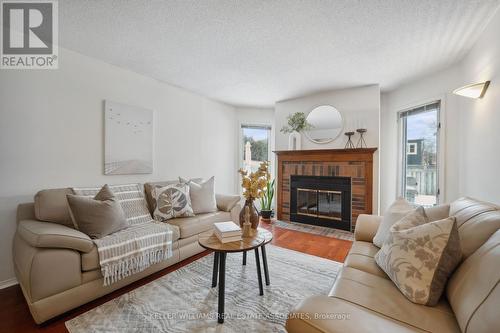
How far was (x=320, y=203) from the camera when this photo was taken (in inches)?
156

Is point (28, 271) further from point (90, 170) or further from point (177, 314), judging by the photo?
point (90, 170)

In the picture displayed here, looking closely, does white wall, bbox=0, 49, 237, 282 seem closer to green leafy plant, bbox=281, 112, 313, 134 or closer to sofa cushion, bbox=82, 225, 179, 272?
sofa cushion, bbox=82, 225, 179, 272

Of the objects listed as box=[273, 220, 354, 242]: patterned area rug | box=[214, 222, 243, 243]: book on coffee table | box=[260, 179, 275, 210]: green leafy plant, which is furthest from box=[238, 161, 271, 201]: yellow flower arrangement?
box=[260, 179, 275, 210]: green leafy plant

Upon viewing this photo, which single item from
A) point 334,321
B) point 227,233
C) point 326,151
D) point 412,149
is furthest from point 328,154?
point 334,321

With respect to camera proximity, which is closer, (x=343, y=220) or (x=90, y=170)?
(x=90, y=170)

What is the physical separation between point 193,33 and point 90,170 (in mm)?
1978

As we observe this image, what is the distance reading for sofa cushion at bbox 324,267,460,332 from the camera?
95cm

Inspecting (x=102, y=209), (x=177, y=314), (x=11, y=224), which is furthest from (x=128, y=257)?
(x=11, y=224)

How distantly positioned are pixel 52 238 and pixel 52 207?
2.10ft

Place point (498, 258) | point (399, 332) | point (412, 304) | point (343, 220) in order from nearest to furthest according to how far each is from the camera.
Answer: point (399, 332) → point (498, 258) → point (412, 304) → point (343, 220)

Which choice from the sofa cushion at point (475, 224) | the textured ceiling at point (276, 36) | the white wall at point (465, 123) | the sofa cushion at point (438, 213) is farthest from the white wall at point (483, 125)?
the sofa cushion at point (475, 224)

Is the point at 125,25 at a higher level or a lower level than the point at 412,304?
higher

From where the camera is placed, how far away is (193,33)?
2141 mm

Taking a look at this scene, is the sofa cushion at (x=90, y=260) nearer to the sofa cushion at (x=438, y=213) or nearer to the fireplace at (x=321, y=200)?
the sofa cushion at (x=438, y=213)
